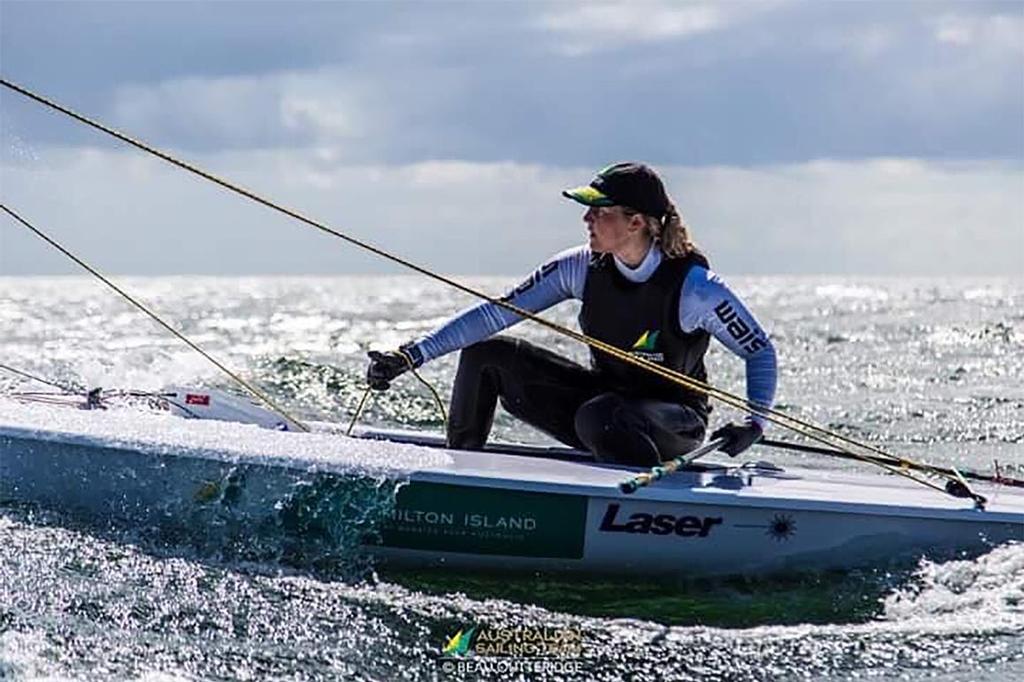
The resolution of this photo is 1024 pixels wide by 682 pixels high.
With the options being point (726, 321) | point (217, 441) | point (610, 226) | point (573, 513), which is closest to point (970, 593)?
point (726, 321)

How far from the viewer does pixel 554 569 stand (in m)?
5.53

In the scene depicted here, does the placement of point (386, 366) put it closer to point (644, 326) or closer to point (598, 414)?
point (598, 414)

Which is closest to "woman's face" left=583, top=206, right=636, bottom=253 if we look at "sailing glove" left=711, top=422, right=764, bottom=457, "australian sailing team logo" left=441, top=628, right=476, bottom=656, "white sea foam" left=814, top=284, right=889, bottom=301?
"sailing glove" left=711, top=422, right=764, bottom=457

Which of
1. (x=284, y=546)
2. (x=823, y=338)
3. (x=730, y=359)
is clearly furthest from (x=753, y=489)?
(x=823, y=338)

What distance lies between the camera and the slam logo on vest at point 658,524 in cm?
545

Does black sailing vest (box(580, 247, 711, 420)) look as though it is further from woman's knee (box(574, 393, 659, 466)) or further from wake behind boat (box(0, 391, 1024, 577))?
wake behind boat (box(0, 391, 1024, 577))

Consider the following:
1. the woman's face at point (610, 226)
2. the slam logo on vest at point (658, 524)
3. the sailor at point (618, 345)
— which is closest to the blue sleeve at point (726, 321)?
the sailor at point (618, 345)

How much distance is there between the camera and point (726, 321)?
5770 mm

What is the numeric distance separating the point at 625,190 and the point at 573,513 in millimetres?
1202

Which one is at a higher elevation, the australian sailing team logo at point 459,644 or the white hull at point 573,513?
the white hull at point 573,513

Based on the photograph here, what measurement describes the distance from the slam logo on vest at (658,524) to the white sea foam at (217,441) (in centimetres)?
63

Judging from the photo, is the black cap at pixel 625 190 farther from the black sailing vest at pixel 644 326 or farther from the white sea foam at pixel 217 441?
the white sea foam at pixel 217 441

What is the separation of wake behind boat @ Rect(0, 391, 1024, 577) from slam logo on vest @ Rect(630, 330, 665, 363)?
45 centimetres

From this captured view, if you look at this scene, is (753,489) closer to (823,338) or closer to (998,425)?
(998,425)
